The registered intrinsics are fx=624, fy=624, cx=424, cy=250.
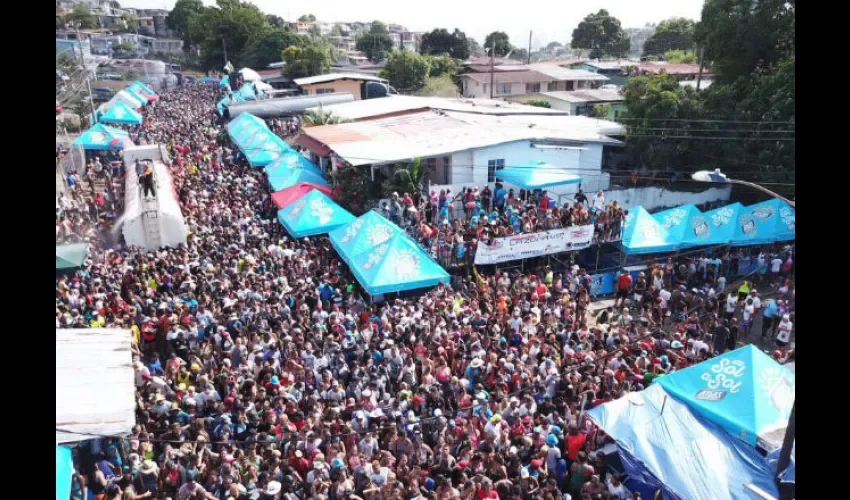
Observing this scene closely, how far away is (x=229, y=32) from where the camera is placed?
220ft

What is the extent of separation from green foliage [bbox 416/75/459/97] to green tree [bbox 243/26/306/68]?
793 inches

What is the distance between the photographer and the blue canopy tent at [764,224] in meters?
16.7

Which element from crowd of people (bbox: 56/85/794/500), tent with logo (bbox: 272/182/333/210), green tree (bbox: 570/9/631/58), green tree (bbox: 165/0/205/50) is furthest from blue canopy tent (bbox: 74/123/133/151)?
green tree (bbox: 570/9/631/58)

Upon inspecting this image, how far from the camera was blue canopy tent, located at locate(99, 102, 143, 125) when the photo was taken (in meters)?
34.2

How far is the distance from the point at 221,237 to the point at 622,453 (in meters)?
12.5

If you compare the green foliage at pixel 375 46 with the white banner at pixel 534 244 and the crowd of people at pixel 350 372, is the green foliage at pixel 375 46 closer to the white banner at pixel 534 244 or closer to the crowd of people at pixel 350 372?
the crowd of people at pixel 350 372

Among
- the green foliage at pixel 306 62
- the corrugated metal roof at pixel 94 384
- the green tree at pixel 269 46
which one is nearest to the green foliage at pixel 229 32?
the green tree at pixel 269 46

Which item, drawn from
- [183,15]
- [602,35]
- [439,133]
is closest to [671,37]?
[602,35]

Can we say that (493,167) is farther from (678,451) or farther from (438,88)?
(438,88)

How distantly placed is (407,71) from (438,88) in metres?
2.85
